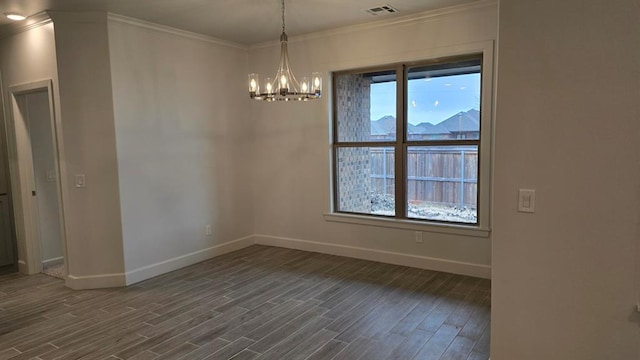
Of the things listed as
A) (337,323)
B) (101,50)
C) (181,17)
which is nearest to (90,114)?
(101,50)

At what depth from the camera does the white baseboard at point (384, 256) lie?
14.2ft

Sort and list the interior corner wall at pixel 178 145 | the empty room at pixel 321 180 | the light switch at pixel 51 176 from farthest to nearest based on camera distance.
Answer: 1. the light switch at pixel 51 176
2. the interior corner wall at pixel 178 145
3. the empty room at pixel 321 180

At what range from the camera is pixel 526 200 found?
86.3 inches

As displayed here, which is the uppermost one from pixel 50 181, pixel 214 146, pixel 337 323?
pixel 214 146

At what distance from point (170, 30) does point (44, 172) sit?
2351mm

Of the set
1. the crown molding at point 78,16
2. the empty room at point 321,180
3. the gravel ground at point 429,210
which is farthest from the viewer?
the gravel ground at point 429,210

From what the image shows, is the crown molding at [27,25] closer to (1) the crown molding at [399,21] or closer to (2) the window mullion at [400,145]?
(1) the crown molding at [399,21]

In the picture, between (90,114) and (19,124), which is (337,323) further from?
(19,124)

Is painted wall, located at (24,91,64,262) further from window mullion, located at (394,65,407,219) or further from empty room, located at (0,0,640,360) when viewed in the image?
window mullion, located at (394,65,407,219)

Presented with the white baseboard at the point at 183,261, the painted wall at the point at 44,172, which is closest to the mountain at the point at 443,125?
the white baseboard at the point at 183,261

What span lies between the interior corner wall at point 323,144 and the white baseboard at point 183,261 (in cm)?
38

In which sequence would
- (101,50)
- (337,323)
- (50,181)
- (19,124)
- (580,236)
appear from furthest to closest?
(50,181) → (19,124) → (101,50) → (337,323) → (580,236)

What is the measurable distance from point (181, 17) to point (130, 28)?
1.83 feet

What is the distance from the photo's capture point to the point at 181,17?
4.25 meters
